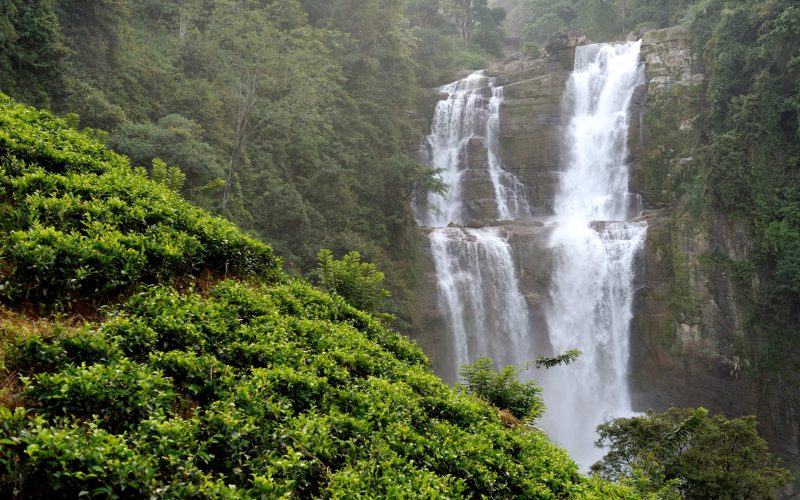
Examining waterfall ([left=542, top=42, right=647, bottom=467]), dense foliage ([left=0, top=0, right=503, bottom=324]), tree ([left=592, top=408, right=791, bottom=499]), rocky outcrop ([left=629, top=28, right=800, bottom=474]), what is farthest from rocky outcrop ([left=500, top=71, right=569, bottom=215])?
tree ([left=592, top=408, right=791, bottom=499])

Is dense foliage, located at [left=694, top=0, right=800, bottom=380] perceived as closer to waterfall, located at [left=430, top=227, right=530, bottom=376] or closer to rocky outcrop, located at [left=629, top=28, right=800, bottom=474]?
rocky outcrop, located at [left=629, top=28, right=800, bottom=474]

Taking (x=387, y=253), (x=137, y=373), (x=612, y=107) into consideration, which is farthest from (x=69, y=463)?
(x=612, y=107)

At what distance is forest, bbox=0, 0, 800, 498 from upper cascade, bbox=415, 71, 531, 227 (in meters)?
4.68

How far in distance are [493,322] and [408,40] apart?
17.4 metres

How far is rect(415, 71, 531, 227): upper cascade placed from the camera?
31.1 m

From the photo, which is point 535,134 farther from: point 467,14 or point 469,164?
point 467,14

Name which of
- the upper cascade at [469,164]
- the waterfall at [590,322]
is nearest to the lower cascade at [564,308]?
the waterfall at [590,322]

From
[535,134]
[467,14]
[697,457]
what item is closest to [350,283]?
[697,457]

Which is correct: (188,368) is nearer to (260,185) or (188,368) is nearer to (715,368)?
(260,185)

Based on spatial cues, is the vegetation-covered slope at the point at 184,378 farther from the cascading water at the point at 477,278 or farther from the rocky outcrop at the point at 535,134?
the rocky outcrop at the point at 535,134

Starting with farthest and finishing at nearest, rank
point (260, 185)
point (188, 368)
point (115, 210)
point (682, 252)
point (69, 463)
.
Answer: point (682, 252)
point (260, 185)
point (115, 210)
point (188, 368)
point (69, 463)

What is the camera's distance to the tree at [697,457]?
12.4m

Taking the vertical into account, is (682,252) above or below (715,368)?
above

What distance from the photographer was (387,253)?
2428 centimetres
